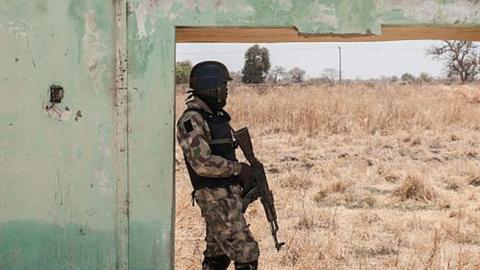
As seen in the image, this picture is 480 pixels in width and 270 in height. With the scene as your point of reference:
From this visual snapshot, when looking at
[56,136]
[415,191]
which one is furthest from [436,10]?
[415,191]

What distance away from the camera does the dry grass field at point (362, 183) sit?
21.2 ft

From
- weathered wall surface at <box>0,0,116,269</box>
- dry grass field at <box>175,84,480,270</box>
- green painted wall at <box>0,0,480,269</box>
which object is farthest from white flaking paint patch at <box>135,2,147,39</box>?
dry grass field at <box>175,84,480,270</box>

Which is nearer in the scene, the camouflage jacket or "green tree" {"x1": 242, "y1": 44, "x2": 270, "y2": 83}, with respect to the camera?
the camouflage jacket

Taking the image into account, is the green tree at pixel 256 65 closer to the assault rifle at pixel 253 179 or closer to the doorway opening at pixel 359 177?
the doorway opening at pixel 359 177

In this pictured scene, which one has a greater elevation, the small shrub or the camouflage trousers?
the camouflage trousers

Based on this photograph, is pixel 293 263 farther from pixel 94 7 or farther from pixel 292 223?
pixel 94 7

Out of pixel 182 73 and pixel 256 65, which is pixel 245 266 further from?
pixel 256 65

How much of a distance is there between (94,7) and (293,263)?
3.14m

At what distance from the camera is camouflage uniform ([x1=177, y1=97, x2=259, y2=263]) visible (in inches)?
148

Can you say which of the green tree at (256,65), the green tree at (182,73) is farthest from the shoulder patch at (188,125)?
A: the green tree at (256,65)

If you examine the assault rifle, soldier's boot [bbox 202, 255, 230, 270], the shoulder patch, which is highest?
the shoulder patch

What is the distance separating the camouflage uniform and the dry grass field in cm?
197

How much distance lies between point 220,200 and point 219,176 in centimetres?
17

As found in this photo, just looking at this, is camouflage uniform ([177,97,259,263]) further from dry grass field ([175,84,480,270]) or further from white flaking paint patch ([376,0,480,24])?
dry grass field ([175,84,480,270])
